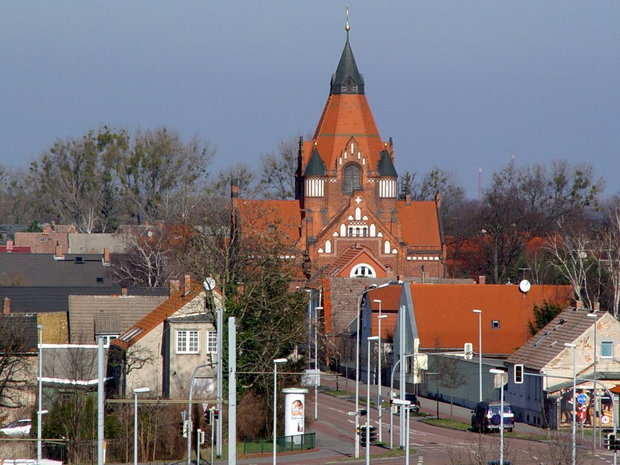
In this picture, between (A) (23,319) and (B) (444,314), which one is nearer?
(A) (23,319)

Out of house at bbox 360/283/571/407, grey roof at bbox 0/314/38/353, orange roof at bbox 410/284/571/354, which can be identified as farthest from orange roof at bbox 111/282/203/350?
orange roof at bbox 410/284/571/354

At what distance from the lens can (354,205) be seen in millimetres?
110875

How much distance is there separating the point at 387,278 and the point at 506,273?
21564 millimetres

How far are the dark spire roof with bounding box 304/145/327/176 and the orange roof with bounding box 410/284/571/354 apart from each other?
36.4 metres

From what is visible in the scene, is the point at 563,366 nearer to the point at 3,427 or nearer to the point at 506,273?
the point at 3,427

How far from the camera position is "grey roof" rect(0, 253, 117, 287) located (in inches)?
4119

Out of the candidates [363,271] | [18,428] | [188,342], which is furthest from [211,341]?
[363,271]

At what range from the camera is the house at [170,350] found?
2306 inches

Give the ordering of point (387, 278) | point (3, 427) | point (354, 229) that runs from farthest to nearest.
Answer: point (354, 229)
point (387, 278)
point (3, 427)

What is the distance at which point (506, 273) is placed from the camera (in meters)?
120

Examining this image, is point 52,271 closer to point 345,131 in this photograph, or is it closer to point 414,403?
point 345,131

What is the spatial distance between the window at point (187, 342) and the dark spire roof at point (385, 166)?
56360 millimetres

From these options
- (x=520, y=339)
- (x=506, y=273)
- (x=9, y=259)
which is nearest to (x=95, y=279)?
(x=9, y=259)

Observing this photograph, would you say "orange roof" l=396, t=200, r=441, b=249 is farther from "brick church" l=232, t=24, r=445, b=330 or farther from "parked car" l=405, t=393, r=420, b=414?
"parked car" l=405, t=393, r=420, b=414
